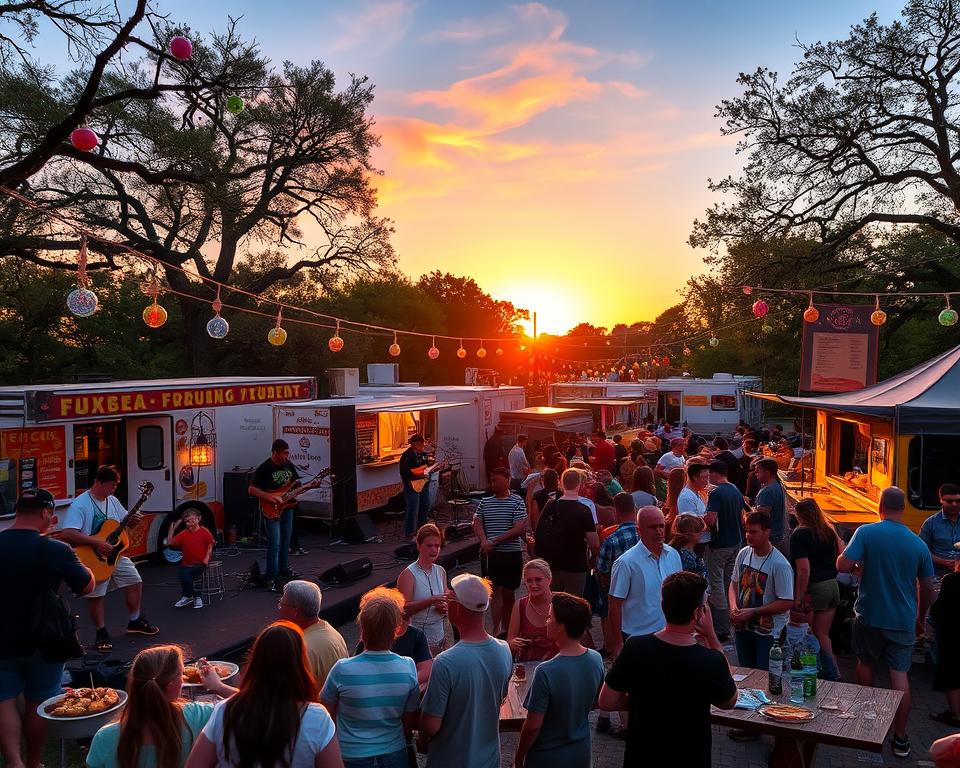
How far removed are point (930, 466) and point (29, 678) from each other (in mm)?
9494

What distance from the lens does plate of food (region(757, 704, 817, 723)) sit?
3.94 m

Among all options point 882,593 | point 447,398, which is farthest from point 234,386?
point 882,593

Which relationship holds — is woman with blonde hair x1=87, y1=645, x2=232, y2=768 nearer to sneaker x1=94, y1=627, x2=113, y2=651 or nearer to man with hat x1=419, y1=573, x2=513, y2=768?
man with hat x1=419, y1=573, x2=513, y2=768

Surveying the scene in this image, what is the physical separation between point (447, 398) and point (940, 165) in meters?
13.7

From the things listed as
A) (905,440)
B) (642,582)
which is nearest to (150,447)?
(642,582)

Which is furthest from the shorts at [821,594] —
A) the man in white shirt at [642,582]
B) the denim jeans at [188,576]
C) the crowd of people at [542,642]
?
the denim jeans at [188,576]

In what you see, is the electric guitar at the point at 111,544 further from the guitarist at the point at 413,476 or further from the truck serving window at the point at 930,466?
the truck serving window at the point at 930,466

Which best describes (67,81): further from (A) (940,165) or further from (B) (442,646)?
(A) (940,165)

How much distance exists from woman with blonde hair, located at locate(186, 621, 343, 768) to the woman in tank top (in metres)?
2.16

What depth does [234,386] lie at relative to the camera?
477 inches

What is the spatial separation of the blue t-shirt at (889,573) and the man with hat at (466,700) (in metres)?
3.29

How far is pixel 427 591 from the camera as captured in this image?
197 inches

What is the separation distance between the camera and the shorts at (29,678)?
4555 mm

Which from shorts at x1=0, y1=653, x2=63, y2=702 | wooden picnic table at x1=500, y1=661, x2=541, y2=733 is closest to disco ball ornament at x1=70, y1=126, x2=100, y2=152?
shorts at x1=0, y1=653, x2=63, y2=702
